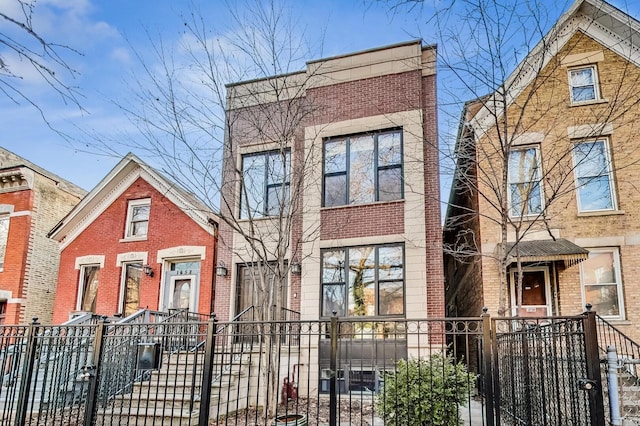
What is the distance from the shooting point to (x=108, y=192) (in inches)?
617

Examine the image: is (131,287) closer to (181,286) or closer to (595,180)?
(181,286)

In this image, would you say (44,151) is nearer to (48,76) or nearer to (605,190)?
(48,76)

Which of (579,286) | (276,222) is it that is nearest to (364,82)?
(276,222)

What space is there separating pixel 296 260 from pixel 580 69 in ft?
28.4

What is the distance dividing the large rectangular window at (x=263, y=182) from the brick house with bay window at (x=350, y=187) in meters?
0.03

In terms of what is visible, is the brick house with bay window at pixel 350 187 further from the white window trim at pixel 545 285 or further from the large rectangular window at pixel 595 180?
the large rectangular window at pixel 595 180

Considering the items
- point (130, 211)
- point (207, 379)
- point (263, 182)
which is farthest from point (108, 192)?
point (207, 379)

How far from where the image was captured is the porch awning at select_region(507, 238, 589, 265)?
10125 mm

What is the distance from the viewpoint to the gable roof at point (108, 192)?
14.9 metres

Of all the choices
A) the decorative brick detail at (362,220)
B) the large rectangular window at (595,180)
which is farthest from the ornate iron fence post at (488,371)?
the large rectangular window at (595,180)

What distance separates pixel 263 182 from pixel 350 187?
8.01 feet

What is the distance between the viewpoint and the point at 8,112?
12.7 feet

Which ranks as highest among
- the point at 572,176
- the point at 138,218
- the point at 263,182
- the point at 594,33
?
the point at 594,33

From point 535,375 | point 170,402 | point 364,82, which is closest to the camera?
point 535,375
